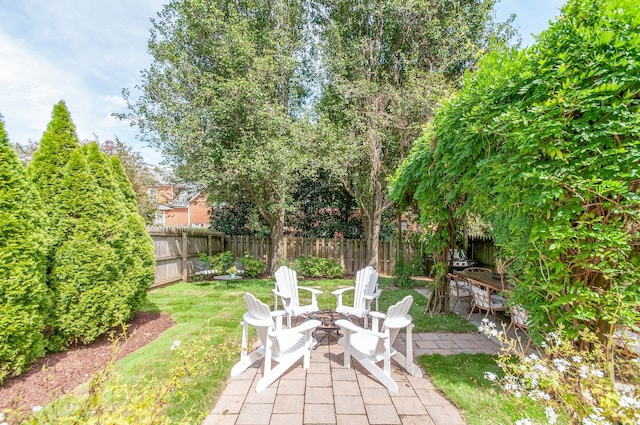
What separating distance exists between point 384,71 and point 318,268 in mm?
6645

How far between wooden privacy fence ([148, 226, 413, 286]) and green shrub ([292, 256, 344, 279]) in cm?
71

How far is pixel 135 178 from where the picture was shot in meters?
11.8

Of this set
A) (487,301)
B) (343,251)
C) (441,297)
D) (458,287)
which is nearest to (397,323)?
(487,301)

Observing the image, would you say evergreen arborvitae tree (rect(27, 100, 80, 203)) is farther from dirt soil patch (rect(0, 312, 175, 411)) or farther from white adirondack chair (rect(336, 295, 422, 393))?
white adirondack chair (rect(336, 295, 422, 393))

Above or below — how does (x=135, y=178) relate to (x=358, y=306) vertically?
above

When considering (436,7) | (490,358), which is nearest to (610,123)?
(490,358)

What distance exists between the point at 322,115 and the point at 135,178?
27.9 ft

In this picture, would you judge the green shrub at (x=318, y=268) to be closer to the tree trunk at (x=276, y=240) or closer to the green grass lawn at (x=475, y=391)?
the tree trunk at (x=276, y=240)

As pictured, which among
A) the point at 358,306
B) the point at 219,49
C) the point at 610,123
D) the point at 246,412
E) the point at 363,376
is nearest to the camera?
the point at 610,123

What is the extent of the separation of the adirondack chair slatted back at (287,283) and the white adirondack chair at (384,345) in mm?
1423

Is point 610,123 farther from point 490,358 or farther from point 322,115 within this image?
point 322,115

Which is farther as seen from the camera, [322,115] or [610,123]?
[322,115]

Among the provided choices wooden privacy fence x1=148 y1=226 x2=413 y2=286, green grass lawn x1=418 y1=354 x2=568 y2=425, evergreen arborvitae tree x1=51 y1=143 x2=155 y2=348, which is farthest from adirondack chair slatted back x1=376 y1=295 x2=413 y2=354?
wooden privacy fence x1=148 y1=226 x2=413 y2=286

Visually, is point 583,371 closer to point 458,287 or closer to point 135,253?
point 458,287
